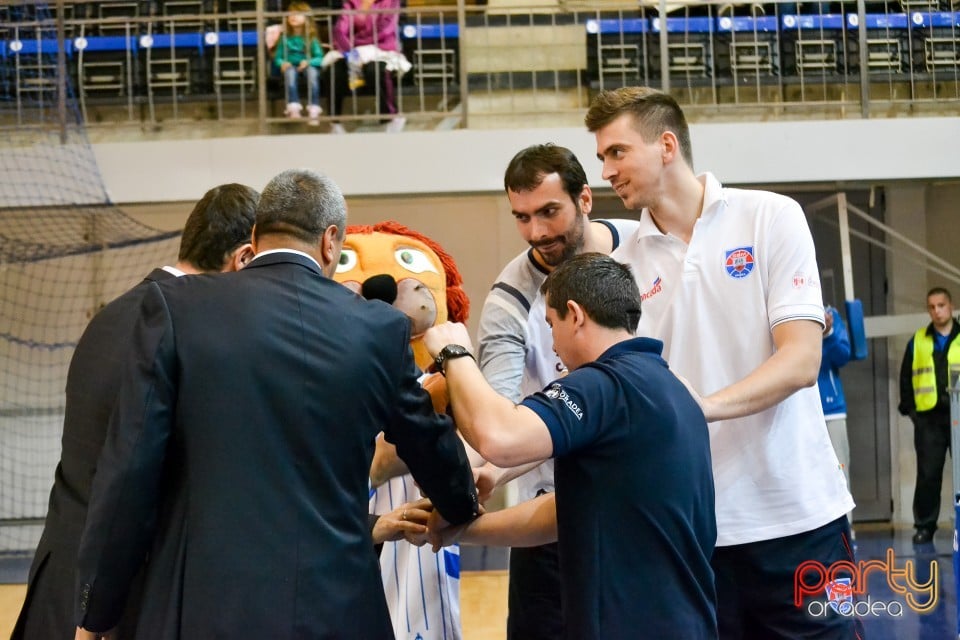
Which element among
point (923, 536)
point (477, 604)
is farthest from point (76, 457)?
point (923, 536)

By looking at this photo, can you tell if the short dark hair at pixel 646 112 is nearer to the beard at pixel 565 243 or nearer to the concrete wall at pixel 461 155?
the beard at pixel 565 243

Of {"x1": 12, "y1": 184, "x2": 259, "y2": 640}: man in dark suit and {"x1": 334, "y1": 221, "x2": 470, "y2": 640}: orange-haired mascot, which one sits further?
{"x1": 334, "y1": 221, "x2": 470, "y2": 640}: orange-haired mascot

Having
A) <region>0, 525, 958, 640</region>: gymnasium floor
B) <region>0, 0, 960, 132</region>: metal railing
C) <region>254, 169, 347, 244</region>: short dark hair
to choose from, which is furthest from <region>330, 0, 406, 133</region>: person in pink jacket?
<region>254, 169, 347, 244</region>: short dark hair

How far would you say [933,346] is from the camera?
8.62 metres

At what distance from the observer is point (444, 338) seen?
2410mm

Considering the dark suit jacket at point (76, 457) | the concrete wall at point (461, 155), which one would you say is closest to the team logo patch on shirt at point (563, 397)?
the dark suit jacket at point (76, 457)

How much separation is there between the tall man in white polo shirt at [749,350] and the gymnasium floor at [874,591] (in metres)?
3.30

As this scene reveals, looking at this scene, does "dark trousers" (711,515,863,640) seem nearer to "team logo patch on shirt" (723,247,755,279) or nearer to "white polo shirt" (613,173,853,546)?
"white polo shirt" (613,173,853,546)

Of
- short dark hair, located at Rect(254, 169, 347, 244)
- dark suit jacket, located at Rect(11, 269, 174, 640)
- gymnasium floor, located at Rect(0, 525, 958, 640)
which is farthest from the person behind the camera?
gymnasium floor, located at Rect(0, 525, 958, 640)

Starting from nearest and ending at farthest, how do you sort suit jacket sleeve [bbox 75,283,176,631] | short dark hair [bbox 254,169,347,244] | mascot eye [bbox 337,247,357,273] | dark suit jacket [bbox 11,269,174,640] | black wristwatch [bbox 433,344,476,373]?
suit jacket sleeve [bbox 75,283,176,631] < short dark hair [bbox 254,169,347,244] < black wristwatch [bbox 433,344,476,373] < dark suit jacket [bbox 11,269,174,640] < mascot eye [bbox 337,247,357,273]

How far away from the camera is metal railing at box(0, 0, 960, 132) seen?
30.9 feet

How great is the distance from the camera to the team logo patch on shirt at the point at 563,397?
1.95m

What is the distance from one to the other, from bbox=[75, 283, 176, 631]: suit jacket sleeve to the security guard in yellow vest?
7.83 metres

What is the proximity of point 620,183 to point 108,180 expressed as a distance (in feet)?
20.0
